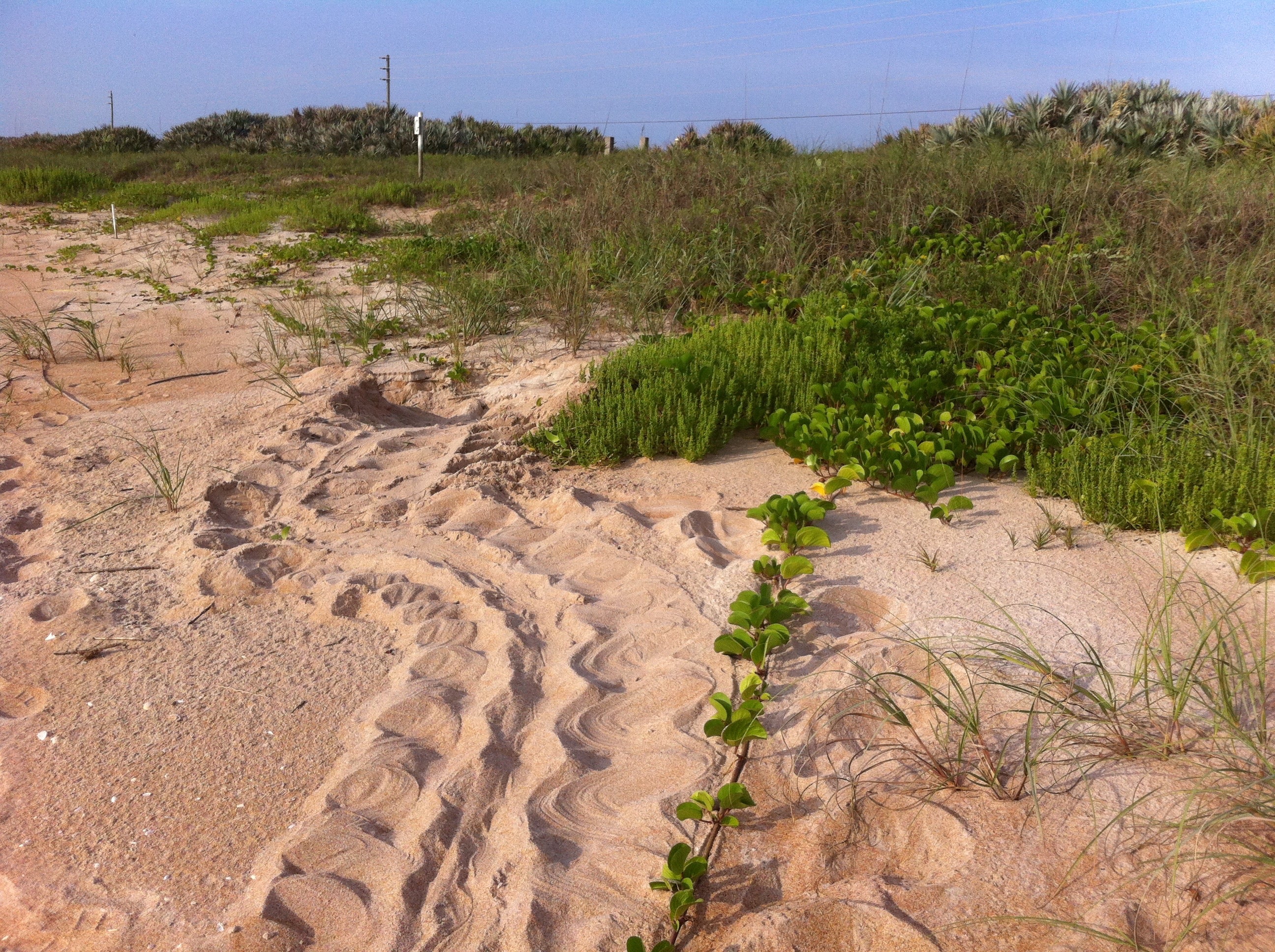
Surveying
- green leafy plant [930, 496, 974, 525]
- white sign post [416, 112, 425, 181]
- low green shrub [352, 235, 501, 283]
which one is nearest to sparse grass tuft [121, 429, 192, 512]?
low green shrub [352, 235, 501, 283]

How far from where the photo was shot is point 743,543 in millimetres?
3719

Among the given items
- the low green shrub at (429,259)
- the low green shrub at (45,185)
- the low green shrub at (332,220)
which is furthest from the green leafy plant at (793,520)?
the low green shrub at (45,185)

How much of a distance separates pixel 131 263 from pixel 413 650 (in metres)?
8.19

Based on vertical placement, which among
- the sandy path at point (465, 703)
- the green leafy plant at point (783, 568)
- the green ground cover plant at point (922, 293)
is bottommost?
the sandy path at point (465, 703)

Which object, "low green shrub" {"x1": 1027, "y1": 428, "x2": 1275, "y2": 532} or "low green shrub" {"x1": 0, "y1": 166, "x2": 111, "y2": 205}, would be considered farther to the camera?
"low green shrub" {"x1": 0, "y1": 166, "x2": 111, "y2": 205}

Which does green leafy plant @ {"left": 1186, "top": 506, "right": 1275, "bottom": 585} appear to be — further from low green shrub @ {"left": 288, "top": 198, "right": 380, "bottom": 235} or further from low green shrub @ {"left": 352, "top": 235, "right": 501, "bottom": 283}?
low green shrub @ {"left": 288, "top": 198, "right": 380, "bottom": 235}

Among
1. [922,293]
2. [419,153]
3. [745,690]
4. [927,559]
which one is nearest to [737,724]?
[745,690]

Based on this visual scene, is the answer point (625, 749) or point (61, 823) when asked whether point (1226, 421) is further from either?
point (61, 823)

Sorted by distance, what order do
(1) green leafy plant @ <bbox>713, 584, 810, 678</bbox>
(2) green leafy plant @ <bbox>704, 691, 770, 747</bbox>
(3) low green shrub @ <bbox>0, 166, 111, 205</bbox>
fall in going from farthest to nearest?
1. (3) low green shrub @ <bbox>0, 166, 111, 205</bbox>
2. (1) green leafy plant @ <bbox>713, 584, 810, 678</bbox>
3. (2) green leafy plant @ <bbox>704, 691, 770, 747</bbox>

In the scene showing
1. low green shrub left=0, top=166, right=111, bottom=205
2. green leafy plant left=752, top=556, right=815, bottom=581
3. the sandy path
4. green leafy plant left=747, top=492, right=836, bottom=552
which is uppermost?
low green shrub left=0, top=166, right=111, bottom=205

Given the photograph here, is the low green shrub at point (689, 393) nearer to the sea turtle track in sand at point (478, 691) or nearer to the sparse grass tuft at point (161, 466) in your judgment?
the sea turtle track in sand at point (478, 691)

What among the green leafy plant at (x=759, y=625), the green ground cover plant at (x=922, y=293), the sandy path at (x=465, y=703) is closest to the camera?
the sandy path at (x=465, y=703)

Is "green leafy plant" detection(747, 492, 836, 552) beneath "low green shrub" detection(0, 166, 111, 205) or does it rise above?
beneath

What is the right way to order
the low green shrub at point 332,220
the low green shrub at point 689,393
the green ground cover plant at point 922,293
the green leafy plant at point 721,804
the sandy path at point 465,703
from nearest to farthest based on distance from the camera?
the sandy path at point 465,703 < the green leafy plant at point 721,804 < the green ground cover plant at point 922,293 < the low green shrub at point 689,393 < the low green shrub at point 332,220
